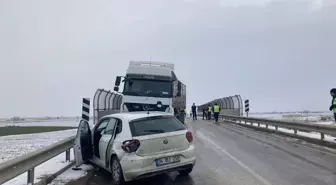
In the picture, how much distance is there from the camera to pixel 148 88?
17.3m

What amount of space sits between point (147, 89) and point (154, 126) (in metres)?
10.00

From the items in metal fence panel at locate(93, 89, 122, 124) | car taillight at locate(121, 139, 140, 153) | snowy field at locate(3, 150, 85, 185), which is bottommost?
snowy field at locate(3, 150, 85, 185)

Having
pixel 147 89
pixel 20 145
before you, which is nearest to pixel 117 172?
pixel 20 145

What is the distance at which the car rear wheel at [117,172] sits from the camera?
696 cm

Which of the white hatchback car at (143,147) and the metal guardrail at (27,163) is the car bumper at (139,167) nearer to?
the white hatchback car at (143,147)

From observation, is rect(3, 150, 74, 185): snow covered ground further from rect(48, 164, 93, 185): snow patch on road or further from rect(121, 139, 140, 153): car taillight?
rect(121, 139, 140, 153): car taillight

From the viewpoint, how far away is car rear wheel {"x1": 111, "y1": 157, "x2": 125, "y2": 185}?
22.8 ft

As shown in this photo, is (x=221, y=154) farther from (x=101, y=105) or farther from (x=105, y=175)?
(x=101, y=105)

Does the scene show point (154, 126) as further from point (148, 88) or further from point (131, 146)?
point (148, 88)

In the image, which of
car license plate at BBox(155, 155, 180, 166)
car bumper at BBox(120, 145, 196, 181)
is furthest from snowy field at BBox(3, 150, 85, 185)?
car license plate at BBox(155, 155, 180, 166)

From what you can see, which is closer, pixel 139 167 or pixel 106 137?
pixel 139 167

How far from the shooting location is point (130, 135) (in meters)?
7.05

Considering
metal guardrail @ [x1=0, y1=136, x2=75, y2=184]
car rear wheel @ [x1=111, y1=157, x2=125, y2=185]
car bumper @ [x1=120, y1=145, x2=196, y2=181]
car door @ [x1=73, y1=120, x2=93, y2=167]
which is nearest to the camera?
metal guardrail @ [x1=0, y1=136, x2=75, y2=184]

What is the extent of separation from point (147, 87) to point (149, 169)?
10691mm
